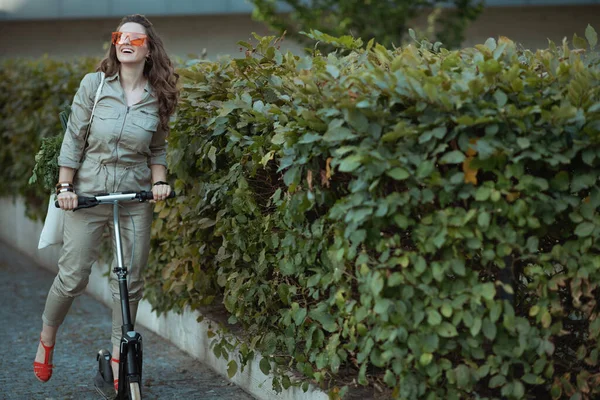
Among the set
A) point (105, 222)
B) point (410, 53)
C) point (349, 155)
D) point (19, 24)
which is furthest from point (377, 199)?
point (19, 24)

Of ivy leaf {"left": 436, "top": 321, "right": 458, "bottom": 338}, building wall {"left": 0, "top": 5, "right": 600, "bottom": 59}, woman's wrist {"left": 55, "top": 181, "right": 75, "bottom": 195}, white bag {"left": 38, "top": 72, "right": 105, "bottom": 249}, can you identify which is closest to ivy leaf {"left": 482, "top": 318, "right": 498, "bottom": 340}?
ivy leaf {"left": 436, "top": 321, "right": 458, "bottom": 338}

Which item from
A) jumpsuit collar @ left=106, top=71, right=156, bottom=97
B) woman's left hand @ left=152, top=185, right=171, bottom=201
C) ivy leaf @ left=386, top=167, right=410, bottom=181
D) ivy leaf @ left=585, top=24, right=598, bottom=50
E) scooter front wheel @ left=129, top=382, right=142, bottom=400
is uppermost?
ivy leaf @ left=585, top=24, right=598, bottom=50

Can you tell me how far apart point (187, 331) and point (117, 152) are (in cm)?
183

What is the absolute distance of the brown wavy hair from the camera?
16.5 feet

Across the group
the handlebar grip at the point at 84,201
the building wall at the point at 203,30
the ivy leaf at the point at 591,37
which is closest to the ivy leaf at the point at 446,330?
the ivy leaf at the point at 591,37

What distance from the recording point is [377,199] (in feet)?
11.7

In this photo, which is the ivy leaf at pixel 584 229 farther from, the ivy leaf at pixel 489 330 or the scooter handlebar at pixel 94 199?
the scooter handlebar at pixel 94 199

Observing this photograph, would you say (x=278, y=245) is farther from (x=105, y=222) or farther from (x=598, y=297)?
(x=598, y=297)

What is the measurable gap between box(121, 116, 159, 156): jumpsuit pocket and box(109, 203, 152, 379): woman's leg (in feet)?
1.21

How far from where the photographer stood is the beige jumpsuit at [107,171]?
16.1 ft

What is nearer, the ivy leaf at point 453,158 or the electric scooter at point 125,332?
the ivy leaf at point 453,158

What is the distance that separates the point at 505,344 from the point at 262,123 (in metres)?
1.76

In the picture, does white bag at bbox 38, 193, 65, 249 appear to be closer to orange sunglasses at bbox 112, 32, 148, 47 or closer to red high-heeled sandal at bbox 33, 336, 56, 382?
red high-heeled sandal at bbox 33, 336, 56, 382

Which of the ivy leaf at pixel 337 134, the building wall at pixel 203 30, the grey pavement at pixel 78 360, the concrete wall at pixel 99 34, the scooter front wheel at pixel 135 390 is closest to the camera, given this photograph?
the ivy leaf at pixel 337 134
